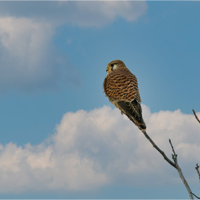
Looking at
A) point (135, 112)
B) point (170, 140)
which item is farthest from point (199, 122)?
point (135, 112)

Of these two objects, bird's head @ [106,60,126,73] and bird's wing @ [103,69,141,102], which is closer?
bird's wing @ [103,69,141,102]

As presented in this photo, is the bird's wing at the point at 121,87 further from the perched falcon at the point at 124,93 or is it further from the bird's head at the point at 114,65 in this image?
the bird's head at the point at 114,65

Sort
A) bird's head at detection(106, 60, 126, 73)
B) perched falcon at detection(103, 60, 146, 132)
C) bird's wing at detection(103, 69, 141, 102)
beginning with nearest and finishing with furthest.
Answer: perched falcon at detection(103, 60, 146, 132), bird's wing at detection(103, 69, 141, 102), bird's head at detection(106, 60, 126, 73)

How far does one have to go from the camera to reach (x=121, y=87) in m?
7.36

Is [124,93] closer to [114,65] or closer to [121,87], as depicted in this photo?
[121,87]

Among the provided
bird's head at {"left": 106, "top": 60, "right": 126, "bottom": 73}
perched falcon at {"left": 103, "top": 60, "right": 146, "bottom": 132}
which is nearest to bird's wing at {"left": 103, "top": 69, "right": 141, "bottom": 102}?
perched falcon at {"left": 103, "top": 60, "right": 146, "bottom": 132}

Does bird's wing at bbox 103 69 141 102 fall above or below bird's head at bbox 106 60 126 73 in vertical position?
below

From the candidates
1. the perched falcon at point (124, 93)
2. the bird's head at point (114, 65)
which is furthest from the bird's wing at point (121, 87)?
the bird's head at point (114, 65)

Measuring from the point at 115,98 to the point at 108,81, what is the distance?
838 millimetres

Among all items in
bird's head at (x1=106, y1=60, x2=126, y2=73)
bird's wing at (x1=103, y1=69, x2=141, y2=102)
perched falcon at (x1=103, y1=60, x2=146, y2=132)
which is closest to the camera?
perched falcon at (x1=103, y1=60, x2=146, y2=132)

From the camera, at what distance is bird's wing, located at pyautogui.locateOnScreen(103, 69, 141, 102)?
23.2 ft

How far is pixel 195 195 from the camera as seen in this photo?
3.51 m

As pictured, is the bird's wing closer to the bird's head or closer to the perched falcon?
the perched falcon

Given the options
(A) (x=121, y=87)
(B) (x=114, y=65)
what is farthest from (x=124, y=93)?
(B) (x=114, y=65)
